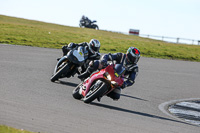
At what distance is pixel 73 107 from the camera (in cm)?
841

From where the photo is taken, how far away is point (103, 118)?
765cm

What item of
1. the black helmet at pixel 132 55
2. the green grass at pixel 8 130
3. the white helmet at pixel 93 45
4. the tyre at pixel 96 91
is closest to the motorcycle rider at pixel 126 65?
the black helmet at pixel 132 55

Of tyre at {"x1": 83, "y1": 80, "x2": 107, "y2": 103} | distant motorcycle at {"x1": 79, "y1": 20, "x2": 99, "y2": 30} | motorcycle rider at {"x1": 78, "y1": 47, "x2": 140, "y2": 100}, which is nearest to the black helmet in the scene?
motorcycle rider at {"x1": 78, "y1": 47, "x2": 140, "y2": 100}

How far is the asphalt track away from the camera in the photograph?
6547 mm

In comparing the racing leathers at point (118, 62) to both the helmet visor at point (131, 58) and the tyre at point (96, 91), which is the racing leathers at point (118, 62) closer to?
the helmet visor at point (131, 58)

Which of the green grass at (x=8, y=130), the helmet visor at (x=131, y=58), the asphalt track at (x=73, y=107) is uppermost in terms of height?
the helmet visor at (x=131, y=58)

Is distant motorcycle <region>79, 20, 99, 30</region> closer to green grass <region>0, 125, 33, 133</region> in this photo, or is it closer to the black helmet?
the black helmet

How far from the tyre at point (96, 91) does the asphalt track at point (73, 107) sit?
0.15 metres

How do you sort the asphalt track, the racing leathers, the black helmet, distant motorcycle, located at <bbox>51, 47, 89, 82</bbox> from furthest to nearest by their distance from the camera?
distant motorcycle, located at <bbox>51, 47, 89, 82</bbox>, the black helmet, the racing leathers, the asphalt track

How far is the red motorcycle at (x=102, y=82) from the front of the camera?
8.79 meters

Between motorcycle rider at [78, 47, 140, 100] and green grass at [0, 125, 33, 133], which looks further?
motorcycle rider at [78, 47, 140, 100]

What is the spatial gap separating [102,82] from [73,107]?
2.88 feet

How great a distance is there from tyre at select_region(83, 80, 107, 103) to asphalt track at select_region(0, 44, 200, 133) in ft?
0.50

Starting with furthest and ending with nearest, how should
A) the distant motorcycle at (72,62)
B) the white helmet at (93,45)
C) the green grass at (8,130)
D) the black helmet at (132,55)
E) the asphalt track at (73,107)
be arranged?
the white helmet at (93,45) → the distant motorcycle at (72,62) → the black helmet at (132,55) → the asphalt track at (73,107) → the green grass at (8,130)
